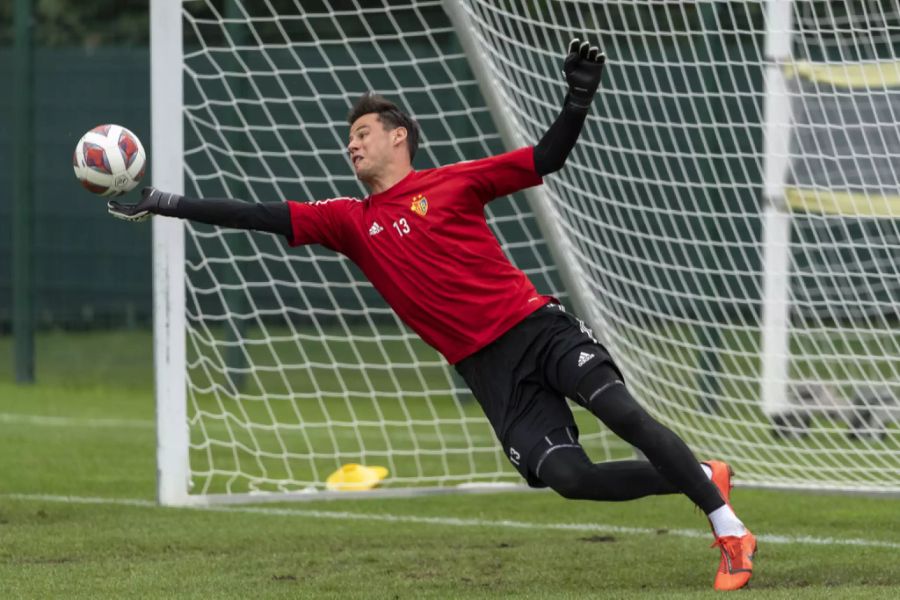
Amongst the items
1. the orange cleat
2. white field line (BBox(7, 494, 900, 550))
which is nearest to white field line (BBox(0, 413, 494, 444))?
white field line (BBox(7, 494, 900, 550))

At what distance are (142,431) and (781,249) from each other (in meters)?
4.62

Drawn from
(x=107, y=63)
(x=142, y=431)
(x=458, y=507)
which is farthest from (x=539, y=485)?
(x=107, y=63)

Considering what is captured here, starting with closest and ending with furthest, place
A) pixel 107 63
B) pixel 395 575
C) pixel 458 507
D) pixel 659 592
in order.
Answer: pixel 659 592 < pixel 395 575 < pixel 458 507 < pixel 107 63

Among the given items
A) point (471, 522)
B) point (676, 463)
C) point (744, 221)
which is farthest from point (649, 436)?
point (744, 221)

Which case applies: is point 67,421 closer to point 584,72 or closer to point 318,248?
point 318,248

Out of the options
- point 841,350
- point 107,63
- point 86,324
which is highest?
point 841,350

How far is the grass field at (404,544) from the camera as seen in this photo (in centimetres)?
560

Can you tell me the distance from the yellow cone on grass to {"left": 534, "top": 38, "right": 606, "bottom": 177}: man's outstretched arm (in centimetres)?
304

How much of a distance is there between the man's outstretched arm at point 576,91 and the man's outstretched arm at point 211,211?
1.07 m

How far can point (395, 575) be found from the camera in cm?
588

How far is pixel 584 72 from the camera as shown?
212 inches

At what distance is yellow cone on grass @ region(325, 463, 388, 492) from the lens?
814cm

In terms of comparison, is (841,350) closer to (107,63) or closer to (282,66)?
(282,66)

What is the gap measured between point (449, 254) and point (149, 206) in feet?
3.50
